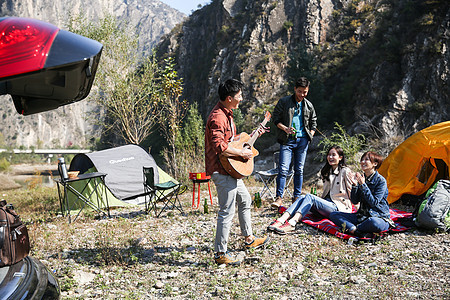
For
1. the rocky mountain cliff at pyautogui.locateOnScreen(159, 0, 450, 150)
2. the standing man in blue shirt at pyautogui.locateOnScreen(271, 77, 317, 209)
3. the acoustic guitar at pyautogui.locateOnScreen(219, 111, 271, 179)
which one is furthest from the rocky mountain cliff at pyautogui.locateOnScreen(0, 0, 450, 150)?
the acoustic guitar at pyautogui.locateOnScreen(219, 111, 271, 179)

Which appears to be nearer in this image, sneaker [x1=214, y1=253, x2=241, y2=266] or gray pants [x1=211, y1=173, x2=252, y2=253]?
gray pants [x1=211, y1=173, x2=252, y2=253]

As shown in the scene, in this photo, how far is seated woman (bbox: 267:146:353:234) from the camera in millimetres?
4738

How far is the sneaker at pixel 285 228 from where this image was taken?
4.66m

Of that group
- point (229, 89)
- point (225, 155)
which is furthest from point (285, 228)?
point (229, 89)

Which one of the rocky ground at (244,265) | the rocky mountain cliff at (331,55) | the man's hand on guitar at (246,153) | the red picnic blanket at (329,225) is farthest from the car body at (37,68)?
the rocky mountain cliff at (331,55)

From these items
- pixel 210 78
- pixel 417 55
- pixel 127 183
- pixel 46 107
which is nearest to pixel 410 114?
pixel 417 55

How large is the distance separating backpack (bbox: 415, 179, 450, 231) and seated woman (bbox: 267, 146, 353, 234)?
88cm

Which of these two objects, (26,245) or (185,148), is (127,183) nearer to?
(185,148)

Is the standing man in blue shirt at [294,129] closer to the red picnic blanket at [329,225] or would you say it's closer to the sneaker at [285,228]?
the red picnic blanket at [329,225]

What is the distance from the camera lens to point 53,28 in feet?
6.79

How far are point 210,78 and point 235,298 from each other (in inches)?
1572

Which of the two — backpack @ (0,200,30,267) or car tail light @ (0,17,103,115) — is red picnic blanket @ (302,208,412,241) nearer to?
car tail light @ (0,17,103,115)

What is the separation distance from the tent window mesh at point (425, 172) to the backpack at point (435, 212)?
6.86 ft

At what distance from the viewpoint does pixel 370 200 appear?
4.38m
